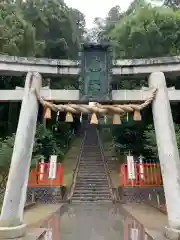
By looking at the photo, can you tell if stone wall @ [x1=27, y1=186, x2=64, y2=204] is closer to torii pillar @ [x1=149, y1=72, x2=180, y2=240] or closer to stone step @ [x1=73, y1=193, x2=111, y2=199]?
stone step @ [x1=73, y1=193, x2=111, y2=199]

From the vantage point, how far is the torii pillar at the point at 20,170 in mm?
6895

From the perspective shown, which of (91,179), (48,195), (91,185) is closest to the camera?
(48,195)

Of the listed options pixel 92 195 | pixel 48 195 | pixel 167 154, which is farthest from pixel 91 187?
pixel 167 154

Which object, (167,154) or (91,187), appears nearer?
(167,154)

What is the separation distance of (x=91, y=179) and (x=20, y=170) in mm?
8598

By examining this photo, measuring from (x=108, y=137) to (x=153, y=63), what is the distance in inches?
707

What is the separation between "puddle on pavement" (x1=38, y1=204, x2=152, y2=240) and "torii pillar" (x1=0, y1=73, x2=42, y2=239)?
0.85 m

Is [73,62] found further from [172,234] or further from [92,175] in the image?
[92,175]

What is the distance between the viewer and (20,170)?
7.57 meters

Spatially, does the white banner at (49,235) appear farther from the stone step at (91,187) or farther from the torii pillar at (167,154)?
the stone step at (91,187)

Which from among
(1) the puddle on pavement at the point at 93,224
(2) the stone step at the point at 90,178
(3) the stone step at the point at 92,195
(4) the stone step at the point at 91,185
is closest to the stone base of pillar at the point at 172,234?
(1) the puddle on pavement at the point at 93,224

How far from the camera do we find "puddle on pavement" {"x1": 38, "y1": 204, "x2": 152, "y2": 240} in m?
7.51

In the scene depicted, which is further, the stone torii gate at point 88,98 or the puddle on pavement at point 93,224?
the puddle on pavement at point 93,224

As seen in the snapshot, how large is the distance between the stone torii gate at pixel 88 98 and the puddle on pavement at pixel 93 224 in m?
1.02
